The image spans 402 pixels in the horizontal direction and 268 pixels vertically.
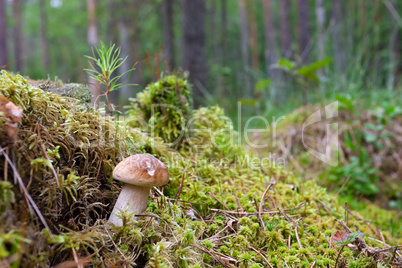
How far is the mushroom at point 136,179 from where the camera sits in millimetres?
1133

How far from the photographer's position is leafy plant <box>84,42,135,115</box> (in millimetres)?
1345

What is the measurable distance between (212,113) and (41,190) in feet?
5.15

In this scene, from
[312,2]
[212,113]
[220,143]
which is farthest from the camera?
[312,2]

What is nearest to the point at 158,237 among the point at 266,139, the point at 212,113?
the point at 212,113

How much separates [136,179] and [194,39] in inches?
215

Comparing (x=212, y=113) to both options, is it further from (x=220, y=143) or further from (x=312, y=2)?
(x=312, y=2)

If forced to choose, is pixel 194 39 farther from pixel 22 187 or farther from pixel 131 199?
pixel 22 187

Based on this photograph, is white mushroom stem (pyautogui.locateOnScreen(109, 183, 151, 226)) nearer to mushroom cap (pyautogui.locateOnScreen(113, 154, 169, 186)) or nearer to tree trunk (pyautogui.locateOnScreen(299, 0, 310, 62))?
mushroom cap (pyautogui.locateOnScreen(113, 154, 169, 186))

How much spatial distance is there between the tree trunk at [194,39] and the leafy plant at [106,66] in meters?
4.63

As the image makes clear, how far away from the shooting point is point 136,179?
44.4 inches

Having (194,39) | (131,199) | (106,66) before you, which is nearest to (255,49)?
(194,39)

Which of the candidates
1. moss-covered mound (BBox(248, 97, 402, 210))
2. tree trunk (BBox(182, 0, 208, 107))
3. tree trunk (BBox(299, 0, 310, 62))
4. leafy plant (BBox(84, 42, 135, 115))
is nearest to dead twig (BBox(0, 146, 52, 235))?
leafy plant (BBox(84, 42, 135, 115))

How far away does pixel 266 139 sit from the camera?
3830 mm

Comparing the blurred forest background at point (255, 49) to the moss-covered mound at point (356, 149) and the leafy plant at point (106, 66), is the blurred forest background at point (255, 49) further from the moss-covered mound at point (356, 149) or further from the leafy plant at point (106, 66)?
the moss-covered mound at point (356, 149)
